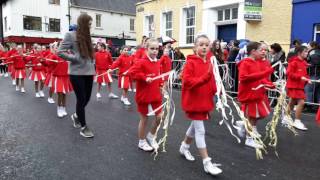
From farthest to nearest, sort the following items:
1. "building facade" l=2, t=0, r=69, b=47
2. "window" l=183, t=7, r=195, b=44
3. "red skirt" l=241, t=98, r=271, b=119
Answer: "building facade" l=2, t=0, r=69, b=47
"window" l=183, t=7, r=195, b=44
"red skirt" l=241, t=98, r=271, b=119

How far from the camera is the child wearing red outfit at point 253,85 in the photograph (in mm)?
5680

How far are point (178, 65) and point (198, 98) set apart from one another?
9.19 metres

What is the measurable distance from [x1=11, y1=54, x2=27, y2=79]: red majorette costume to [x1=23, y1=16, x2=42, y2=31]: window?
2977 cm

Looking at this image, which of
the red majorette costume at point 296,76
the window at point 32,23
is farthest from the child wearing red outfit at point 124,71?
the window at point 32,23

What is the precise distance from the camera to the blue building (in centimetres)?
1258

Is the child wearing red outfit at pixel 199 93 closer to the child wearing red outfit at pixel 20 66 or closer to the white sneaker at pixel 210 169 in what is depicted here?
the white sneaker at pixel 210 169

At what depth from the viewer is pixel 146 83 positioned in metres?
5.32

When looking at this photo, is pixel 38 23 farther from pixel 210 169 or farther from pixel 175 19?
pixel 210 169

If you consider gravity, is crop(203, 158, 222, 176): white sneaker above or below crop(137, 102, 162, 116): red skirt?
below

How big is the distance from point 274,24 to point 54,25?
1324 inches

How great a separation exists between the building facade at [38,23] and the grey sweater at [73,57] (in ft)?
121

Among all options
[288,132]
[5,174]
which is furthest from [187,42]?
[5,174]

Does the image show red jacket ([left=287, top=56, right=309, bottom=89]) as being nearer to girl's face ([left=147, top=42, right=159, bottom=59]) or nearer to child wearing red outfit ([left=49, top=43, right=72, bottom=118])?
girl's face ([left=147, top=42, right=159, bottom=59])

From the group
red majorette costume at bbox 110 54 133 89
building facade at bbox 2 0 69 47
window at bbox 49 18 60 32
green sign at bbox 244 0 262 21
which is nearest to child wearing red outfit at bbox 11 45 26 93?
red majorette costume at bbox 110 54 133 89
